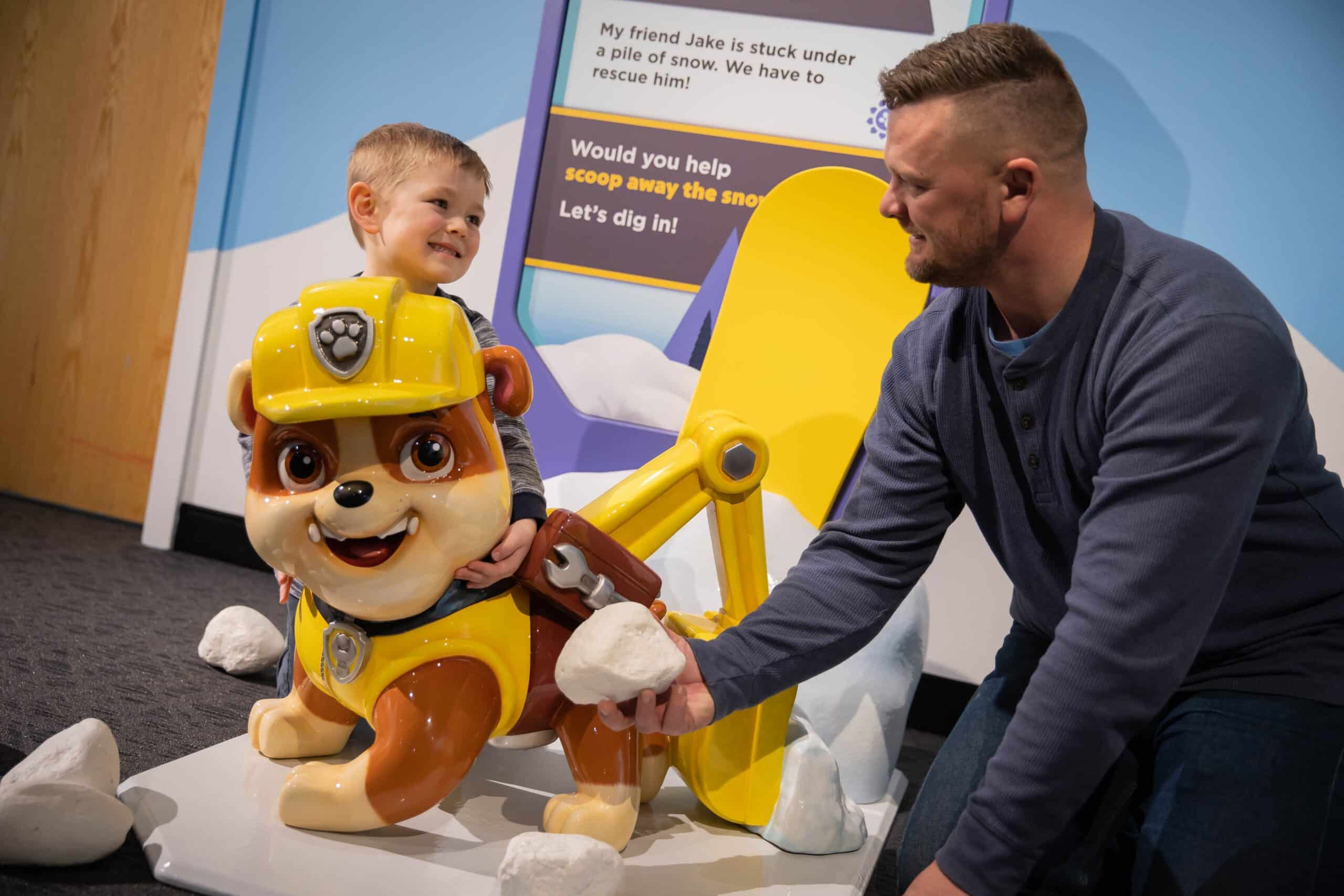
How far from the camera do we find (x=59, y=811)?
0.92 metres

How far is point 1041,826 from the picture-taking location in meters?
0.82

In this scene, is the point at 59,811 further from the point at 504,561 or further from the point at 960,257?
the point at 960,257

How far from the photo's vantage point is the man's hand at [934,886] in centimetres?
83

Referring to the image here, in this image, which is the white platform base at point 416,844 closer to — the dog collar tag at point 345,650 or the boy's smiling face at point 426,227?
the dog collar tag at point 345,650

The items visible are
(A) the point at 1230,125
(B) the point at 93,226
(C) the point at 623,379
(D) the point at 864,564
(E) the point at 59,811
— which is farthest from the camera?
(B) the point at 93,226

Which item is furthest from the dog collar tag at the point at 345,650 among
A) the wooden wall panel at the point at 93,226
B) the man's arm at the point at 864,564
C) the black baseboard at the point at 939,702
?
the wooden wall panel at the point at 93,226

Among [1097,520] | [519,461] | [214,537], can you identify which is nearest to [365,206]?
[519,461]

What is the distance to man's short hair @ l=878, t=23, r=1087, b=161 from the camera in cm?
98

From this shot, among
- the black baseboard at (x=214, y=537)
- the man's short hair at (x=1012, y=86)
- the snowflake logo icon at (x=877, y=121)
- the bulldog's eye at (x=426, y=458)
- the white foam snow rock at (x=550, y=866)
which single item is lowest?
the black baseboard at (x=214, y=537)

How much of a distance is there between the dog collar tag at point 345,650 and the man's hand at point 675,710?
0.80 feet

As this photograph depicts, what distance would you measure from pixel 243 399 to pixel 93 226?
2130mm

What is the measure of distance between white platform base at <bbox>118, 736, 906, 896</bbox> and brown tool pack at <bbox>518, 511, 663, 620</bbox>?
265 mm

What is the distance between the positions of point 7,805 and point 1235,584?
1.15 m

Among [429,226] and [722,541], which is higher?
[429,226]
